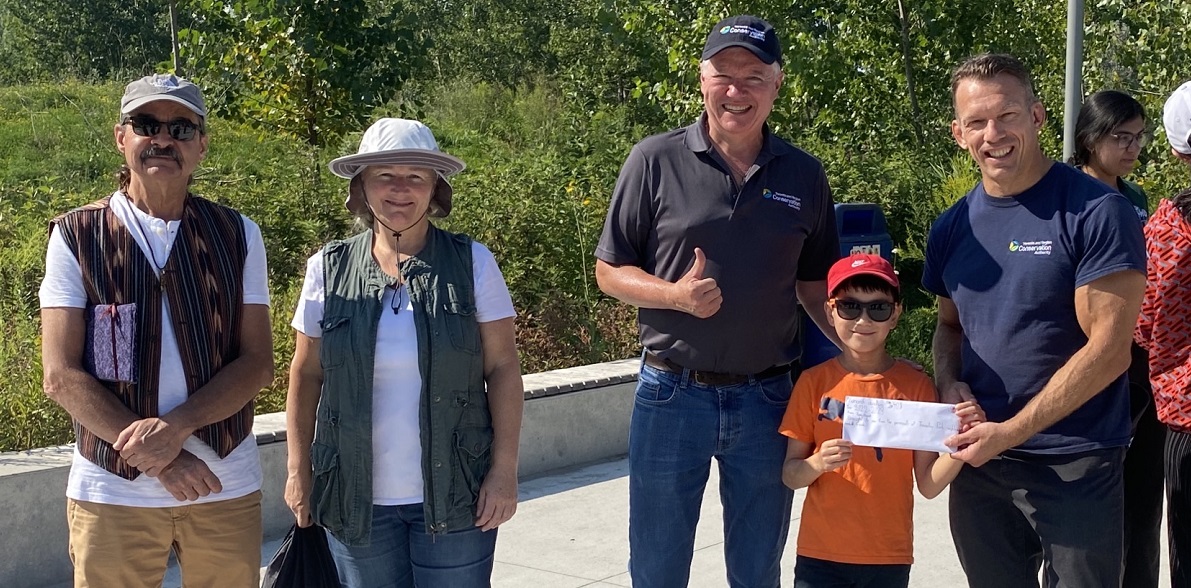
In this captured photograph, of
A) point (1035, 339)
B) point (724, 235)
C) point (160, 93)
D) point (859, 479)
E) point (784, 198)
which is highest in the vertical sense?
point (160, 93)

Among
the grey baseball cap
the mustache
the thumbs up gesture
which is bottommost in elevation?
the thumbs up gesture

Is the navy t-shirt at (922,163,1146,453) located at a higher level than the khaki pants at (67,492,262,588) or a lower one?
higher

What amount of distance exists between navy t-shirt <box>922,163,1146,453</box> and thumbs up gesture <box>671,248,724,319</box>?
628 mm

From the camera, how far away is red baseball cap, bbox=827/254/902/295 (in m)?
3.36

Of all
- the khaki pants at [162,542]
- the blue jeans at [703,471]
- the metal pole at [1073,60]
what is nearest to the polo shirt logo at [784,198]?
the blue jeans at [703,471]

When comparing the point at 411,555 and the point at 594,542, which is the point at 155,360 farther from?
the point at 594,542

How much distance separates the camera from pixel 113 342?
3.17 meters

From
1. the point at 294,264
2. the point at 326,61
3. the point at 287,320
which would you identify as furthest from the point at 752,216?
the point at 326,61

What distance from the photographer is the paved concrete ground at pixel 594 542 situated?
17.5ft

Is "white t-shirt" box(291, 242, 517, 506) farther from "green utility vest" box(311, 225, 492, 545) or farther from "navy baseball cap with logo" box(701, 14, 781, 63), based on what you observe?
"navy baseball cap with logo" box(701, 14, 781, 63)

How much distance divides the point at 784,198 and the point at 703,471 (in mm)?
823

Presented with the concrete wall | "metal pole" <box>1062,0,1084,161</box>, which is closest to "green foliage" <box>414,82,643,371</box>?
the concrete wall

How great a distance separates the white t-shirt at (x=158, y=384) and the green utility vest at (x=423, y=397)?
1.03 feet

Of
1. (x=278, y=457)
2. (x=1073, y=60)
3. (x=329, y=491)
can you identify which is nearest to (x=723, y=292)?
(x=329, y=491)
